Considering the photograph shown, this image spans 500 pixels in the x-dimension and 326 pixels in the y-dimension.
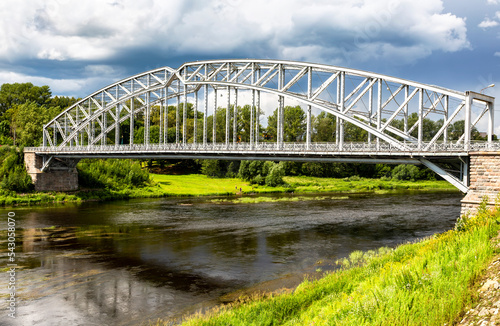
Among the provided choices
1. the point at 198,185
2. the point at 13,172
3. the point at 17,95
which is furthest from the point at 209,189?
the point at 17,95

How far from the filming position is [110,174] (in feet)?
200

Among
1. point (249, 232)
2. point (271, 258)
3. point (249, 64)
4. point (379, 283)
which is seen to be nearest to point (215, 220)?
point (249, 232)

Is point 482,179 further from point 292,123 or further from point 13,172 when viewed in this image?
point 292,123

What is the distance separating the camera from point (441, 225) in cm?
3166

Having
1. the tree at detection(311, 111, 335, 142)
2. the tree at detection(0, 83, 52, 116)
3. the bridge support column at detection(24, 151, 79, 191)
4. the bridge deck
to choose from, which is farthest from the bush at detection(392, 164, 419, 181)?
the tree at detection(0, 83, 52, 116)

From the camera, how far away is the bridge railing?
87.7ft

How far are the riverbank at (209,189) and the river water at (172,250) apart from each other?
7.35 metres

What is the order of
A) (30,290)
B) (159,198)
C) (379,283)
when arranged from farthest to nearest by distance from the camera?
(159,198), (30,290), (379,283)

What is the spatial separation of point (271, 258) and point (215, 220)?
14513 millimetres

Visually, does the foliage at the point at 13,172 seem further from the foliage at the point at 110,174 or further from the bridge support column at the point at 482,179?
the bridge support column at the point at 482,179

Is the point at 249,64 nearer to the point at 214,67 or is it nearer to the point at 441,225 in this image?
the point at 214,67

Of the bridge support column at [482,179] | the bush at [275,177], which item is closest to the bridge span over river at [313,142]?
the bridge support column at [482,179]

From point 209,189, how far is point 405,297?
54.7 m

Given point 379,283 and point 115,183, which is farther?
point 115,183
